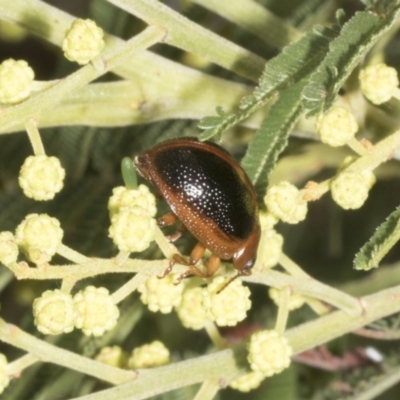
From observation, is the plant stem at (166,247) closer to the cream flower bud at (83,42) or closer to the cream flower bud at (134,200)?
the cream flower bud at (134,200)

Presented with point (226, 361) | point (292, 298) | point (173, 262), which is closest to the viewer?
point (173, 262)

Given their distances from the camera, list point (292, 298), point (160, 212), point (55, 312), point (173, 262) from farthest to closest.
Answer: point (160, 212)
point (292, 298)
point (173, 262)
point (55, 312)

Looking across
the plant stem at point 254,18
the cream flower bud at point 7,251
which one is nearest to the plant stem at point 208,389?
the cream flower bud at point 7,251

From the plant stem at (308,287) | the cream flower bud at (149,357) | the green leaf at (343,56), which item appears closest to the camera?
the green leaf at (343,56)

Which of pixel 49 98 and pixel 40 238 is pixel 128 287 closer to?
pixel 40 238

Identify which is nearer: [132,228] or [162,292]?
[132,228]

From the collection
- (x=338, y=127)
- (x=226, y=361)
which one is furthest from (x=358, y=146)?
(x=226, y=361)

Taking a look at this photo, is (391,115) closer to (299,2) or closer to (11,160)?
(299,2)
